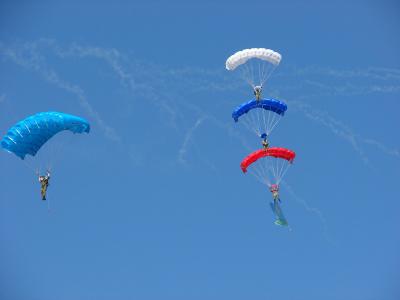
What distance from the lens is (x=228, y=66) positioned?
47.6 m

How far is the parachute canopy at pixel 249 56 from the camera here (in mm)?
47062

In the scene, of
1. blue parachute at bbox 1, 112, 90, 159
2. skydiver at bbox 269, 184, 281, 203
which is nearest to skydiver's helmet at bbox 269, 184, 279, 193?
skydiver at bbox 269, 184, 281, 203

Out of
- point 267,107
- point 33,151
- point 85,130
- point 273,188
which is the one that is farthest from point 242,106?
point 33,151

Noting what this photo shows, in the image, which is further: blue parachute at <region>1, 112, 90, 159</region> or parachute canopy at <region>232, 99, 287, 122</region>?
parachute canopy at <region>232, 99, 287, 122</region>

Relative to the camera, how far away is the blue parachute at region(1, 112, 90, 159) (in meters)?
43.4

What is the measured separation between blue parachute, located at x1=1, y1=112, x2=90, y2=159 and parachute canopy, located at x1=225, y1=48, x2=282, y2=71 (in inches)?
379

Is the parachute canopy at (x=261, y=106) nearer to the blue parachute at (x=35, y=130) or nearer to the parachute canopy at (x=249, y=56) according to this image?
the parachute canopy at (x=249, y=56)

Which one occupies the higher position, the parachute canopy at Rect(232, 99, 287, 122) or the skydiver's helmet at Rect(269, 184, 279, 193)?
the parachute canopy at Rect(232, 99, 287, 122)

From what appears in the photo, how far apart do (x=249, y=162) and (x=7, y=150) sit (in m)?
14.2

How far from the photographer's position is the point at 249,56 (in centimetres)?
4709

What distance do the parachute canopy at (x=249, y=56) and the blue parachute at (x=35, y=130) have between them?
31.6ft

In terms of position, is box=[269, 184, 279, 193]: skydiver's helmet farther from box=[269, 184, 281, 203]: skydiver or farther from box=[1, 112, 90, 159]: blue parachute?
box=[1, 112, 90, 159]: blue parachute

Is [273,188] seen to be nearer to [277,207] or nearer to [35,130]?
[277,207]

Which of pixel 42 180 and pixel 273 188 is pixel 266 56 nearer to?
pixel 273 188
